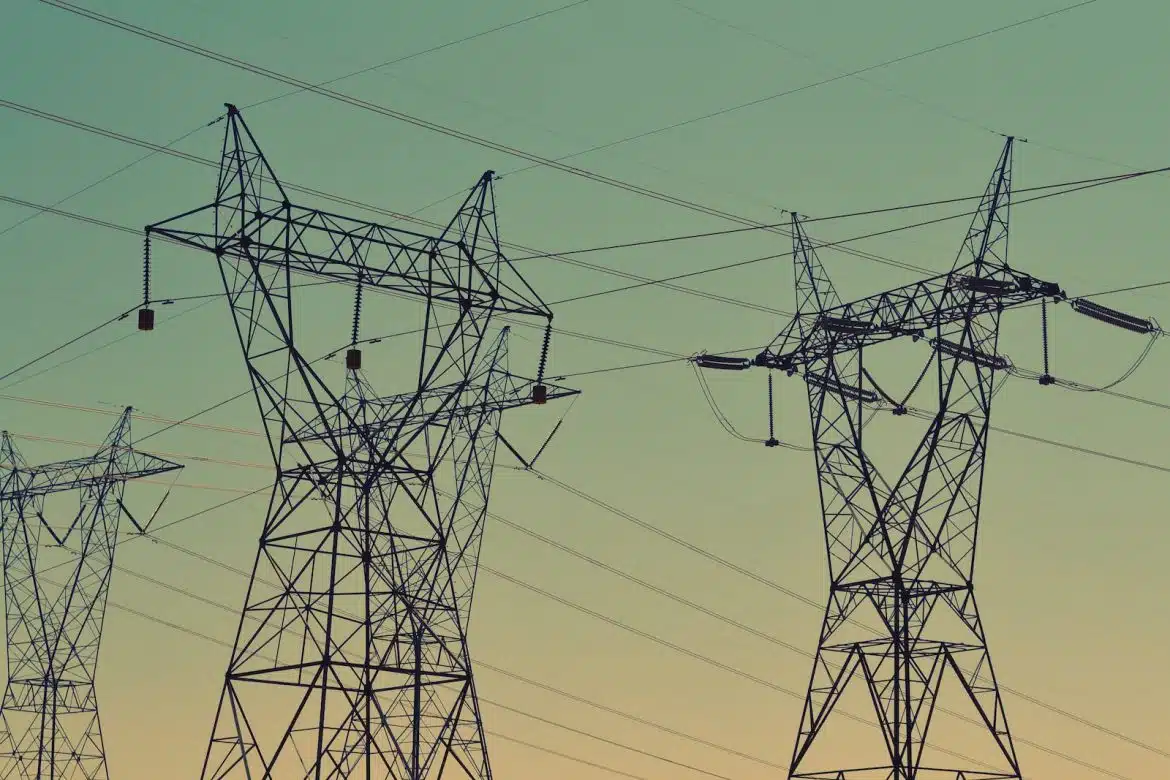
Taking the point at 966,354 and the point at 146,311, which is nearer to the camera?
the point at 146,311

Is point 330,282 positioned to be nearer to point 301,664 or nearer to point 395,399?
point 301,664

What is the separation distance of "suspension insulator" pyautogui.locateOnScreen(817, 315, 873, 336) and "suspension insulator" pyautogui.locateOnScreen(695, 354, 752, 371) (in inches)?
93.6

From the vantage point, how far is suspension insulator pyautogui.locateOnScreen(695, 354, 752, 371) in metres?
42.8

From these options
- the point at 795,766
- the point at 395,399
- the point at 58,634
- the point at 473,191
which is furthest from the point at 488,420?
the point at 58,634

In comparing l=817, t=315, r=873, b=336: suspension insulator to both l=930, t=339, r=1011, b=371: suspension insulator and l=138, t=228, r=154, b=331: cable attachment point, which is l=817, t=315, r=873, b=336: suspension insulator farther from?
l=138, t=228, r=154, b=331: cable attachment point

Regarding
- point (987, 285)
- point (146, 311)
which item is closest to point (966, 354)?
point (987, 285)

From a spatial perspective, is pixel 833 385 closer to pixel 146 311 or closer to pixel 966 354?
pixel 966 354

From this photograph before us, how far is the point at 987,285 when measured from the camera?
38719 mm

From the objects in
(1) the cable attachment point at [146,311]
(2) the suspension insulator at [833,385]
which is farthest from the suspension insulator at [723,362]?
(1) the cable attachment point at [146,311]

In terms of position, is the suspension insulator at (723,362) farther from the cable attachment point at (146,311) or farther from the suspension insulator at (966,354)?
the cable attachment point at (146,311)

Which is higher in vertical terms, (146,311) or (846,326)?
(846,326)

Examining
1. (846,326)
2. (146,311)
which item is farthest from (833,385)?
(146,311)

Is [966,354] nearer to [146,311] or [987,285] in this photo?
[987,285]

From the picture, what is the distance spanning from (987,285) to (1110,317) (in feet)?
13.7
